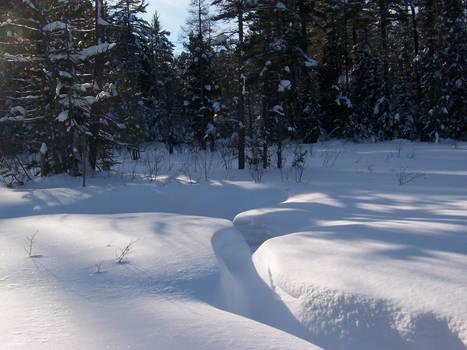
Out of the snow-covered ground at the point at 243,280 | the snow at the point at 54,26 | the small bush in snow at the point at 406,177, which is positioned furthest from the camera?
the snow at the point at 54,26

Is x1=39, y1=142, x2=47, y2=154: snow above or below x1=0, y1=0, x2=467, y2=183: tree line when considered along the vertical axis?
below

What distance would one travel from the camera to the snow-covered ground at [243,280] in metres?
2.08

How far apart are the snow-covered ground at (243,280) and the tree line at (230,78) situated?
5.21 m

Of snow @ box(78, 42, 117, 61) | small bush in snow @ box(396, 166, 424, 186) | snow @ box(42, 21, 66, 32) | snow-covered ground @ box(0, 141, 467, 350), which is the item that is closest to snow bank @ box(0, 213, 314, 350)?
snow-covered ground @ box(0, 141, 467, 350)

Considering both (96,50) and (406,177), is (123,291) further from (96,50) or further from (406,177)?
(96,50)

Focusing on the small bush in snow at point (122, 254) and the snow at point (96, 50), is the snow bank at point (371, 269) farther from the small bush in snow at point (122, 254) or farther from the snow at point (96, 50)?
the snow at point (96, 50)

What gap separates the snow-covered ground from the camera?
6.84 ft

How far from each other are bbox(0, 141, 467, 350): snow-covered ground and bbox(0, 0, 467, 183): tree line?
17.1ft

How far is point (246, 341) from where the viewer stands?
78.0 inches

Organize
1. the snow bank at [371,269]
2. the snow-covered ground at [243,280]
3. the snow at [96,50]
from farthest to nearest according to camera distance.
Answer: the snow at [96,50], the snow bank at [371,269], the snow-covered ground at [243,280]

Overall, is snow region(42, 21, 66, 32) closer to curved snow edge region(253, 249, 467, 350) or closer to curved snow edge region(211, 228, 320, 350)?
curved snow edge region(211, 228, 320, 350)

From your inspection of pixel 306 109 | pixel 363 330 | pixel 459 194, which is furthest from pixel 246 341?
pixel 306 109

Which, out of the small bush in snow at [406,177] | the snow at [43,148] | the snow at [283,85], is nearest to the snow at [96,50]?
the snow at [43,148]

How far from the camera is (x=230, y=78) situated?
2516 centimetres
